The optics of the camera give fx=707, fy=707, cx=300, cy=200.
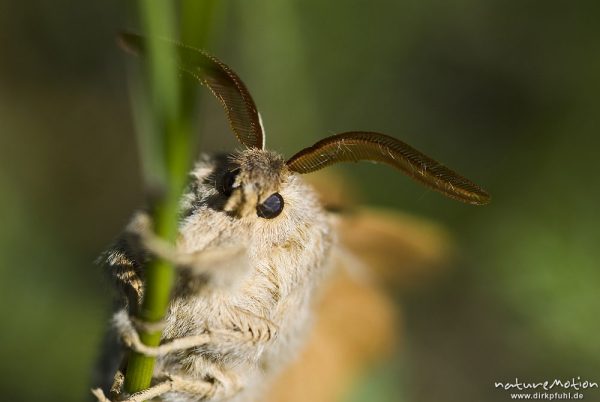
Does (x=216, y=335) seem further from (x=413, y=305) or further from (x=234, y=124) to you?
(x=413, y=305)

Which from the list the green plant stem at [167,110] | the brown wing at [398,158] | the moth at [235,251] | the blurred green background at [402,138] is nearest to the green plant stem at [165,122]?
the green plant stem at [167,110]

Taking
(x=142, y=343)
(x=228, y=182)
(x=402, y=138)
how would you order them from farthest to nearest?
(x=402, y=138)
(x=228, y=182)
(x=142, y=343)

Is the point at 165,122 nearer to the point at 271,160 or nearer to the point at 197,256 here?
the point at 197,256

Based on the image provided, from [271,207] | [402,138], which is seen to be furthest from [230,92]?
[402,138]

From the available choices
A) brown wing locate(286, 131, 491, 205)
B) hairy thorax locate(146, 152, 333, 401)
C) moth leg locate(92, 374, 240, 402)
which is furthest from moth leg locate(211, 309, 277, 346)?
brown wing locate(286, 131, 491, 205)

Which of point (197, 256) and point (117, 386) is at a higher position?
point (197, 256)

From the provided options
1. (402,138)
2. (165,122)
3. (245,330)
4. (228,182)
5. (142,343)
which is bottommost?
(142,343)

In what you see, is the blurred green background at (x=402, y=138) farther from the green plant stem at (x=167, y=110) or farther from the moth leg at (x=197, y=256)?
the green plant stem at (x=167, y=110)

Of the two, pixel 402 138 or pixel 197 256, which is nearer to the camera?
pixel 197 256

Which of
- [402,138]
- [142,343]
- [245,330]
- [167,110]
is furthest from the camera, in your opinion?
[402,138]
